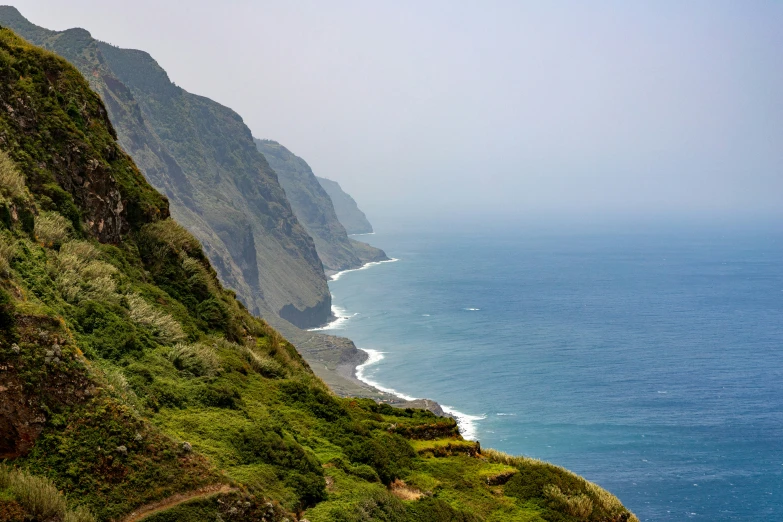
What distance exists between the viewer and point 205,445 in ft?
44.0

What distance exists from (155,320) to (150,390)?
5093 mm

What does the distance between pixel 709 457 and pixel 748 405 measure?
2213cm

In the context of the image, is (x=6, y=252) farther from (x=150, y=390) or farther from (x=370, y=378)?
(x=370, y=378)

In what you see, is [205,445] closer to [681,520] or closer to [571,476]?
[571,476]

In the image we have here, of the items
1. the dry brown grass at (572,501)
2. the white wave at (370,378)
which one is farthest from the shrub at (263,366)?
the white wave at (370,378)

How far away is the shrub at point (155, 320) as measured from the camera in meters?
18.7

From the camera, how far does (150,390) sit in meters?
14.7

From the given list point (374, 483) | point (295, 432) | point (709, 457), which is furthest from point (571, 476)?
point (709, 457)

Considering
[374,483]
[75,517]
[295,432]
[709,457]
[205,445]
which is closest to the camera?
[75,517]

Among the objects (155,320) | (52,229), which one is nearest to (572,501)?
(155,320)

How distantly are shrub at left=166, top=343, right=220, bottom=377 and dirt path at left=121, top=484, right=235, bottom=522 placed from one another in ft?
19.9

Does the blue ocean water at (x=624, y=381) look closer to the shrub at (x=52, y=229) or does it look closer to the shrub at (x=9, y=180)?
the shrub at (x=52, y=229)

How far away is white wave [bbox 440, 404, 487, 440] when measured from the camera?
92.4 meters

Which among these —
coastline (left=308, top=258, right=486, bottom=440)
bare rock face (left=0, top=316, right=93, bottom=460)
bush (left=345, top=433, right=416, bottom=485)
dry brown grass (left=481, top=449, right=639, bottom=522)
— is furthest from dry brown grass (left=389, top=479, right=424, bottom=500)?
coastline (left=308, top=258, right=486, bottom=440)
